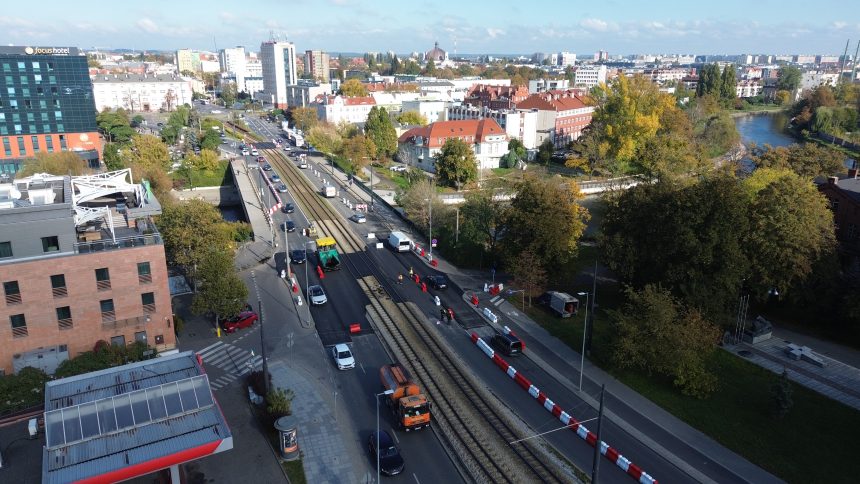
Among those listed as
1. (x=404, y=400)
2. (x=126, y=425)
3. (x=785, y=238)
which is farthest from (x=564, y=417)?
(x=785, y=238)

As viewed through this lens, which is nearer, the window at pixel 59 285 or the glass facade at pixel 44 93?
the window at pixel 59 285

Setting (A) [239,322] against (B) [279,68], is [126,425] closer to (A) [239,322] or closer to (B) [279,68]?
(A) [239,322]

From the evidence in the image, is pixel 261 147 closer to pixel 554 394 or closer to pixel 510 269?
pixel 510 269

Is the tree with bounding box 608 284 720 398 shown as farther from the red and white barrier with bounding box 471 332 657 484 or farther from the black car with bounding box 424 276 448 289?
the black car with bounding box 424 276 448 289

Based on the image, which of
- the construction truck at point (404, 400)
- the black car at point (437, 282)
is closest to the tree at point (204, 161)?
the black car at point (437, 282)

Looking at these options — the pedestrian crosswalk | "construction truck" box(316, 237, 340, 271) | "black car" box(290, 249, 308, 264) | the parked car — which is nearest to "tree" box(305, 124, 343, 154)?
"black car" box(290, 249, 308, 264)

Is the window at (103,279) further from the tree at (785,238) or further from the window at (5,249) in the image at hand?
the tree at (785,238)
